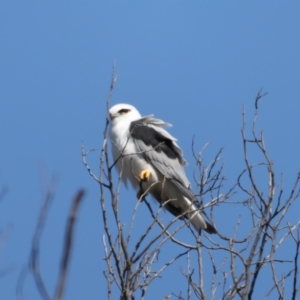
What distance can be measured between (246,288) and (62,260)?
8.04 feet

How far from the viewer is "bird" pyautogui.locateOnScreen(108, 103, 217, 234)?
18.0 ft

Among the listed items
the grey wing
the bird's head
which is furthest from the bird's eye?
the grey wing

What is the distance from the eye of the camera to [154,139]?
18.6ft

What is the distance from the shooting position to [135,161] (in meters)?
5.47

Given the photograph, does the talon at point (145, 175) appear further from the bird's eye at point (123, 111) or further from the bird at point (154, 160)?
the bird's eye at point (123, 111)

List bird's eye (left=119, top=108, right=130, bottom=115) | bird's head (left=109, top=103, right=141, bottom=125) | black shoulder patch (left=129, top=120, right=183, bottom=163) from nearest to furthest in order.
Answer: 1. black shoulder patch (left=129, top=120, right=183, bottom=163)
2. bird's head (left=109, top=103, right=141, bottom=125)
3. bird's eye (left=119, top=108, right=130, bottom=115)

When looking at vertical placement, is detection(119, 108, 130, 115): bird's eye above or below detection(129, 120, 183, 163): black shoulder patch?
above

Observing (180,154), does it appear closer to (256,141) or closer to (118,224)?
(256,141)

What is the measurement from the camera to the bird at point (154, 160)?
5.47 metres

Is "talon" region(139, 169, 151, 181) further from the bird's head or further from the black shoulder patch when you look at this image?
the bird's head

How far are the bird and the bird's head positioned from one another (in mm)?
28

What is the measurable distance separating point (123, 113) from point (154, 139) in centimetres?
56

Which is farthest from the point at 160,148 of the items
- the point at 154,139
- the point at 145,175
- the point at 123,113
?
the point at 123,113

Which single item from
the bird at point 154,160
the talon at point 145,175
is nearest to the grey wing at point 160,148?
the bird at point 154,160
